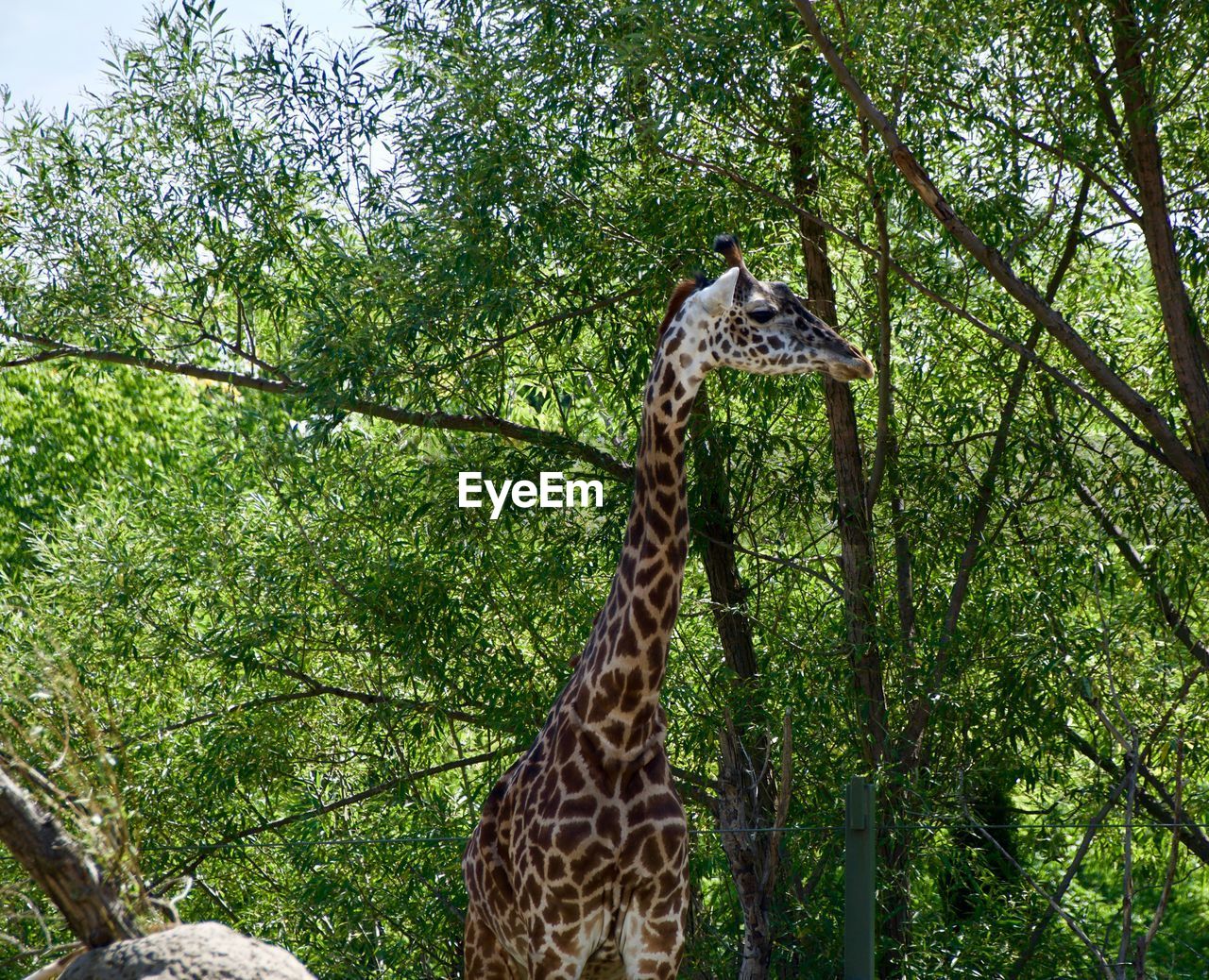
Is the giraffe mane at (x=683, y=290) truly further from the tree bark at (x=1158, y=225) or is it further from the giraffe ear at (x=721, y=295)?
the tree bark at (x=1158, y=225)

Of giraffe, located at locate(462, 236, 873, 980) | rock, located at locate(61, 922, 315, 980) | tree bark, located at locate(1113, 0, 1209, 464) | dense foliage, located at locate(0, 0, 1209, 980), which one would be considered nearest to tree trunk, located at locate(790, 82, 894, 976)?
dense foliage, located at locate(0, 0, 1209, 980)

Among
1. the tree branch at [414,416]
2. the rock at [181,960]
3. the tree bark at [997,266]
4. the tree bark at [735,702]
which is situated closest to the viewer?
the rock at [181,960]

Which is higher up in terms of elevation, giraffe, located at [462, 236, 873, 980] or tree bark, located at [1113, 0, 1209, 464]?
tree bark, located at [1113, 0, 1209, 464]

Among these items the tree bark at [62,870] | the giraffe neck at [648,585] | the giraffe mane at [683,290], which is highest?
the giraffe mane at [683,290]

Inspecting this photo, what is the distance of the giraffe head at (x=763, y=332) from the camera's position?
119 inches

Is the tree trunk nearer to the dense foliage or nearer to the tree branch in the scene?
the dense foliage

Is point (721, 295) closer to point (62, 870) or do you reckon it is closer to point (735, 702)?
point (62, 870)

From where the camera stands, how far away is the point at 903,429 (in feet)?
18.3

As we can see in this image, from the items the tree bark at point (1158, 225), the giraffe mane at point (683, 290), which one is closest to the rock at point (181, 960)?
the giraffe mane at point (683, 290)

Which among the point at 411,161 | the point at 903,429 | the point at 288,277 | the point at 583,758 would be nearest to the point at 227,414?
the point at 288,277

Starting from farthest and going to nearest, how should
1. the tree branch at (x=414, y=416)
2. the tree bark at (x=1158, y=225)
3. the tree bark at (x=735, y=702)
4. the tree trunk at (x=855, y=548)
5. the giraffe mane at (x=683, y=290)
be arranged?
the tree branch at (x=414, y=416)
the tree trunk at (x=855, y=548)
the tree bark at (x=735, y=702)
the tree bark at (x=1158, y=225)
the giraffe mane at (x=683, y=290)

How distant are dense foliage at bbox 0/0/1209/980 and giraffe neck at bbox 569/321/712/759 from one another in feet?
5.72

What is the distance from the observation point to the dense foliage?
4.97 metres

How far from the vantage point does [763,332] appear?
308 centimetres
